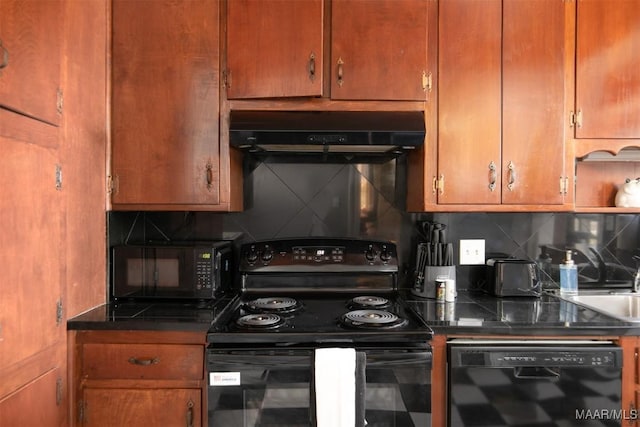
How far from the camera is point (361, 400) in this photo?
153cm

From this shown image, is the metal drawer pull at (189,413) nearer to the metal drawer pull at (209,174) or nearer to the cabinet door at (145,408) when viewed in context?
the cabinet door at (145,408)

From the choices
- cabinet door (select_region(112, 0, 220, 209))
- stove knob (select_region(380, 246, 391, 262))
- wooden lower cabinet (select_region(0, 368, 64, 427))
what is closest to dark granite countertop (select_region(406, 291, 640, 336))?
stove knob (select_region(380, 246, 391, 262))

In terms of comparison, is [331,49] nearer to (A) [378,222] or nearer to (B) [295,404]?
(A) [378,222]

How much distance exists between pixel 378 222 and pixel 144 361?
128 centimetres

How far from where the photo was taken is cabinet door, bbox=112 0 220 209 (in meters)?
1.93

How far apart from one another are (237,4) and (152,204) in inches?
37.6

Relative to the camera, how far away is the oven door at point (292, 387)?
1.56 m

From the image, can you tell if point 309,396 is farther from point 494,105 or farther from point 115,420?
point 494,105

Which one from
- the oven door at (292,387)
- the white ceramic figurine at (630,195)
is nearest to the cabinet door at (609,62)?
the white ceramic figurine at (630,195)

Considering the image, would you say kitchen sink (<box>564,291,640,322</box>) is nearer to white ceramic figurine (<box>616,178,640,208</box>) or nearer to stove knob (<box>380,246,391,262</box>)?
white ceramic figurine (<box>616,178,640,208</box>)

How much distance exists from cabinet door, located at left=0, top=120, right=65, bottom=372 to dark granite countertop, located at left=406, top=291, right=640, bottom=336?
137 centimetres

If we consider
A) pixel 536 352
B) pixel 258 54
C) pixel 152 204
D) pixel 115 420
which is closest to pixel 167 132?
pixel 152 204

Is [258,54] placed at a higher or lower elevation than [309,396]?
higher

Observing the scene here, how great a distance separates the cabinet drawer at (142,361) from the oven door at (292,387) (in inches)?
4.2
